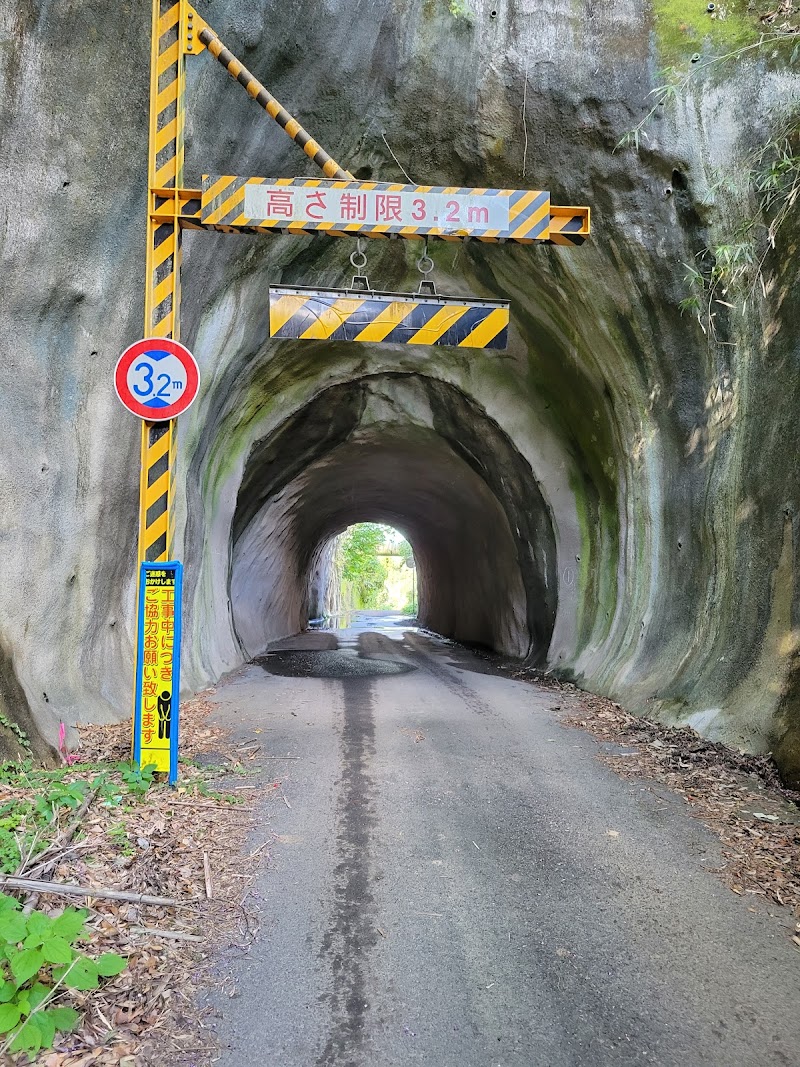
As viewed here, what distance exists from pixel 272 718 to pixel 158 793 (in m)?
2.64

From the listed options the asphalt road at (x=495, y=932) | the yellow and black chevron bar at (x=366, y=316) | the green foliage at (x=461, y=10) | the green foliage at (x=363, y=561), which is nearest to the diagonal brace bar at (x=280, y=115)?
the yellow and black chevron bar at (x=366, y=316)

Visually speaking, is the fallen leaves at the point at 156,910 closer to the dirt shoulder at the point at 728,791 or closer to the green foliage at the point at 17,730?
the green foliage at the point at 17,730

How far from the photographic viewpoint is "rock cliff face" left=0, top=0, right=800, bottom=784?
5242mm

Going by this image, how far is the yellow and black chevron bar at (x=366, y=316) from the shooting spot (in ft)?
16.1

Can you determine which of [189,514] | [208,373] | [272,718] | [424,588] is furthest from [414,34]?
[424,588]

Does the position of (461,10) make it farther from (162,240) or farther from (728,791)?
(728,791)

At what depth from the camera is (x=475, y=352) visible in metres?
10.5

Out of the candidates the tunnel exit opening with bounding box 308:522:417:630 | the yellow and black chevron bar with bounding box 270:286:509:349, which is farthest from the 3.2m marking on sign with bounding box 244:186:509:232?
the tunnel exit opening with bounding box 308:522:417:630

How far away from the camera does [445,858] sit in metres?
3.65

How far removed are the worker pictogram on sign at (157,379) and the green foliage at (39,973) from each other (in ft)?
9.74

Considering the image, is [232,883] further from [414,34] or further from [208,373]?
[414,34]

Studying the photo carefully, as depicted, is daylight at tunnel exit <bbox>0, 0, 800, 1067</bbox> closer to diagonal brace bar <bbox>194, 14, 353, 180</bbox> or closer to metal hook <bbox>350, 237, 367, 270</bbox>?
diagonal brace bar <bbox>194, 14, 353, 180</bbox>

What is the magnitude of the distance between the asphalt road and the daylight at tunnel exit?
20 mm

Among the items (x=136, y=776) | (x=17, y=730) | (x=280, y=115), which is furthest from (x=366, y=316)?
(x=17, y=730)
